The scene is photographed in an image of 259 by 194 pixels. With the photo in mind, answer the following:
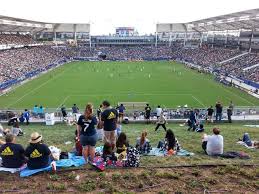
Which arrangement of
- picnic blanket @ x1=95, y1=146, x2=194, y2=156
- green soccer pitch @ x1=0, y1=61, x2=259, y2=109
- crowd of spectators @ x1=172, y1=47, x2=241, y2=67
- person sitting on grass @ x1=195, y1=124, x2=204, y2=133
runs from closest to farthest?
picnic blanket @ x1=95, y1=146, x2=194, y2=156 < person sitting on grass @ x1=195, y1=124, x2=204, y2=133 < green soccer pitch @ x1=0, y1=61, x2=259, y2=109 < crowd of spectators @ x1=172, y1=47, x2=241, y2=67

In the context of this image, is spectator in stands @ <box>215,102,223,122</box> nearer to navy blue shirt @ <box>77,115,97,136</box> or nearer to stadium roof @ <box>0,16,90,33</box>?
navy blue shirt @ <box>77,115,97,136</box>

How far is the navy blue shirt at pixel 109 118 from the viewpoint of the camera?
1031cm

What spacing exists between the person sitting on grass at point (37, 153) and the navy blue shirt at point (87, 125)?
3.92ft

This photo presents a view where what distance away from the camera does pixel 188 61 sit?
285ft

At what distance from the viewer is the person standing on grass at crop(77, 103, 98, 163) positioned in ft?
29.7

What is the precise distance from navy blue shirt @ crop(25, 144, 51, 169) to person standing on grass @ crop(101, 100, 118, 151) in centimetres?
241

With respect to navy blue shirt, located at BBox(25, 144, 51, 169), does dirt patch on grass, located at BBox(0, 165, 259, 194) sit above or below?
below

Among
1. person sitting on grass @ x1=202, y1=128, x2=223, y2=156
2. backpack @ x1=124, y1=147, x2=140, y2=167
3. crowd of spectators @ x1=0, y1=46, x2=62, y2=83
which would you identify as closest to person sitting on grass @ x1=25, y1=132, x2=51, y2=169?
backpack @ x1=124, y1=147, x2=140, y2=167

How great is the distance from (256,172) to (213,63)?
6804 cm

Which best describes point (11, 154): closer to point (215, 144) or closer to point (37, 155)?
point (37, 155)

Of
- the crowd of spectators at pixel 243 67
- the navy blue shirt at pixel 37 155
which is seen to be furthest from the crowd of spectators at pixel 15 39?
the navy blue shirt at pixel 37 155

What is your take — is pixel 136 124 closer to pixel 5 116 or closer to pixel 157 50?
pixel 5 116

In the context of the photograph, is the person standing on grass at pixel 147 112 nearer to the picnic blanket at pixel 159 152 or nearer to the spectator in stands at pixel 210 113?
the spectator in stands at pixel 210 113

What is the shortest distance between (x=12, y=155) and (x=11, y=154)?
35 mm
